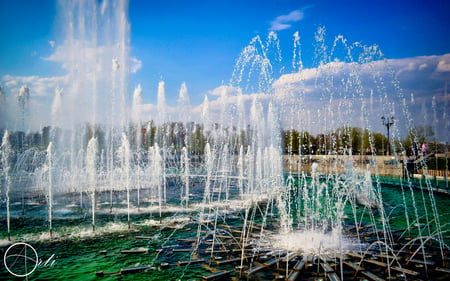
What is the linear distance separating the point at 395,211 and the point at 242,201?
6817 mm

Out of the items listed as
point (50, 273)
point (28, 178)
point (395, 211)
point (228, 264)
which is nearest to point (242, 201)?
point (395, 211)

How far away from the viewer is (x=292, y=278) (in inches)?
254

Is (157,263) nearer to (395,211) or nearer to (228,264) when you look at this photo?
(228,264)

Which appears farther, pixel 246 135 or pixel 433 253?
pixel 246 135

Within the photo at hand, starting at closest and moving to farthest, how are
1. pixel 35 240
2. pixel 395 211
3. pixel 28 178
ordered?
pixel 35 240 < pixel 395 211 < pixel 28 178

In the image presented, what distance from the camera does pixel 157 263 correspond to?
25.4 feet

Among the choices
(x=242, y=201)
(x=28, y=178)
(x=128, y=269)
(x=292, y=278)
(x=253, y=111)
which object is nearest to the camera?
(x=292, y=278)

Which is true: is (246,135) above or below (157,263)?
above

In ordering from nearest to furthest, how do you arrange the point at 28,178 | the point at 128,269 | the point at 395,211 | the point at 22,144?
the point at 128,269, the point at 395,211, the point at 28,178, the point at 22,144

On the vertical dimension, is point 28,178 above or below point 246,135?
below

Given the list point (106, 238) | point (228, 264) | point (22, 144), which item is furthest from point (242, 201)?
point (22, 144)

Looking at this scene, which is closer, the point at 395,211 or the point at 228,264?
the point at 228,264

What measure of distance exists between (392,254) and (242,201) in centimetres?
926

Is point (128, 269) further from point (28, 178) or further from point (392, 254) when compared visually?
point (28, 178)
